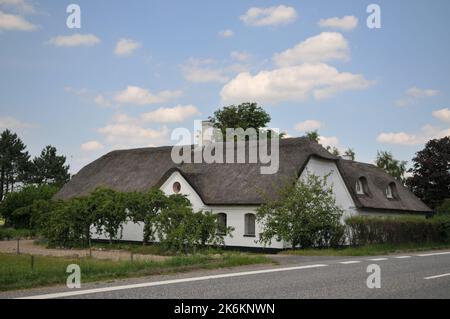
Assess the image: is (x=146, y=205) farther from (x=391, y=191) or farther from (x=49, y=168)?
(x=49, y=168)

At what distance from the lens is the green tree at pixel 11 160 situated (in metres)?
80.5

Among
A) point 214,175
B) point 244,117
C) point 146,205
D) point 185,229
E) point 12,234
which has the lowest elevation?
point 12,234

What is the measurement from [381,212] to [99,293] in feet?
101

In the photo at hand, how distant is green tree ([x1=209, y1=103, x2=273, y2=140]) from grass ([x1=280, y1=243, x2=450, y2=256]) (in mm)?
28771

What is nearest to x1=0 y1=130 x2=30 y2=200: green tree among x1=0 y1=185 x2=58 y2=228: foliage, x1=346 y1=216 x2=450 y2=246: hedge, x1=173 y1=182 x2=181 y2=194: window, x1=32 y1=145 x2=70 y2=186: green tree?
x1=32 y1=145 x2=70 y2=186: green tree

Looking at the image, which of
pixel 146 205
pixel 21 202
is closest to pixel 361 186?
pixel 146 205

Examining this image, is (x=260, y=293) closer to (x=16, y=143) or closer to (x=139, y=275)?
(x=139, y=275)

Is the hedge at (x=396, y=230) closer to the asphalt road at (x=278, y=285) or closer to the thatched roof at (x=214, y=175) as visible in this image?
the thatched roof at (x=214, y=175)

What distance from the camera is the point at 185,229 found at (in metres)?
24.6

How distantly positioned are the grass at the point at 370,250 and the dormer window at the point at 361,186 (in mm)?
8439

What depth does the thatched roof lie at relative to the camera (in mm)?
30625

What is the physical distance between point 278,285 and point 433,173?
46.1 m

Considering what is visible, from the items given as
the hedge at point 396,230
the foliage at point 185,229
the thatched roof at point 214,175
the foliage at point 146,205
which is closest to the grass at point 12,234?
the thatched roof at point 214,175
